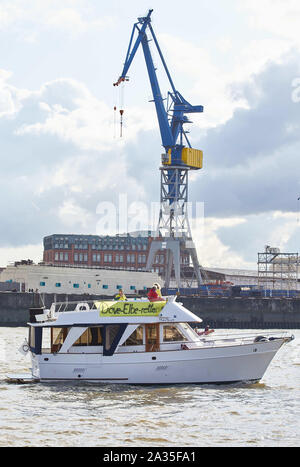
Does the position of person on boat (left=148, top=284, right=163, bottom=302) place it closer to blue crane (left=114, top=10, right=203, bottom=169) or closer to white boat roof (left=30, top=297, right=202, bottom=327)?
white boat roof (left=30, top=297, right=202, bottom=327)

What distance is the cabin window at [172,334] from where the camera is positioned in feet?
105

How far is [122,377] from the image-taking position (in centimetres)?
3144

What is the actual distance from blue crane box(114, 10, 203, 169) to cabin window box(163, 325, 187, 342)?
7183 centimetres

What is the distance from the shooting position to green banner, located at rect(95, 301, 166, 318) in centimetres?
3225

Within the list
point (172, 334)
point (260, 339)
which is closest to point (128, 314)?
point (172, 334)

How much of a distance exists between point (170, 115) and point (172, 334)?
74.4 meters

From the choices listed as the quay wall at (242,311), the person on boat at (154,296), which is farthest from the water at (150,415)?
the quay wall at (242,311)

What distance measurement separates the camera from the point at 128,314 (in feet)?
Answer: 106

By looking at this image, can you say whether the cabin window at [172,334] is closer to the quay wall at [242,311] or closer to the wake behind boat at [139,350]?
the wake behind boat at [139,350]

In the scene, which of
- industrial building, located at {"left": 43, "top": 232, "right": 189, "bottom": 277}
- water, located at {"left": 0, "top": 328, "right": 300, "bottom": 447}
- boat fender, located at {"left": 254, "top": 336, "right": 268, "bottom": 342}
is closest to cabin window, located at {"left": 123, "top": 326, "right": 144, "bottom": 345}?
water, located at {"left": 0, "top": 328, "right": 300, "bottom": 447}

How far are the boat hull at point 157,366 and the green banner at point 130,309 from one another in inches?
67.4

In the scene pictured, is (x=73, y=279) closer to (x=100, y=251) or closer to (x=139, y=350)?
(x=139, y=350)

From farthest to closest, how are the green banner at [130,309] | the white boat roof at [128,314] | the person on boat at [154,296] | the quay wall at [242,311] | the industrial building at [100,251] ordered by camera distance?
the industrial building at [100,251], the quay wall at [242,311], the person on boat at [154,296], the green banner at [130,309], the white boat roof at [128,314]
